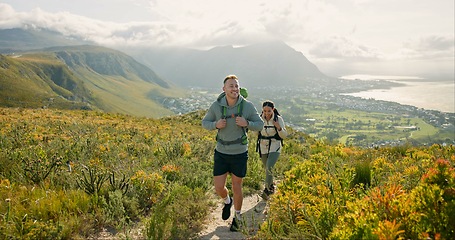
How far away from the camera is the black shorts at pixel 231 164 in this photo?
489cm

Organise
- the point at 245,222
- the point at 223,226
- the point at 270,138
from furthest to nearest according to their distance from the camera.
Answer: the point at 270,138
the point at 223,226
the point at 245,222

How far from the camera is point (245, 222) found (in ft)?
14.5

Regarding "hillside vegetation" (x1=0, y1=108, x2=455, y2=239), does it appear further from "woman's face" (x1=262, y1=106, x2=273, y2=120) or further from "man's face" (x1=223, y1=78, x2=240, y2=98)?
"man's face" (x1=223, y1=78, x2=240, y2=98)

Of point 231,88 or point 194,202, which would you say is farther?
point 194,202

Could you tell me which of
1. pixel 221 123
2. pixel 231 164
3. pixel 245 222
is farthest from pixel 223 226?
pixel 221 123

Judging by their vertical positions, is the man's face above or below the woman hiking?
above

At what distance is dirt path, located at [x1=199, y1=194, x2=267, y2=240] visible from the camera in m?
4.71

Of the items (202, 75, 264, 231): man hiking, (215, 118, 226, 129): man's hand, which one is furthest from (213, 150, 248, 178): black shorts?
(215, 118, 226, 129): man's hand

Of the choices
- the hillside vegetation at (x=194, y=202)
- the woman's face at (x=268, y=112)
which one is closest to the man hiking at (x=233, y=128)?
the hillside vegetation at (x=194, y=202)

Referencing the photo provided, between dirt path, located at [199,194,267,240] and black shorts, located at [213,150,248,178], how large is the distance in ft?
2.36

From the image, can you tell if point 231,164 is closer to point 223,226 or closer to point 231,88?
point 223,226

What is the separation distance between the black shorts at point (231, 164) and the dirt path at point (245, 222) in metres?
0.72

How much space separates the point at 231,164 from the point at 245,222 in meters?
0.97

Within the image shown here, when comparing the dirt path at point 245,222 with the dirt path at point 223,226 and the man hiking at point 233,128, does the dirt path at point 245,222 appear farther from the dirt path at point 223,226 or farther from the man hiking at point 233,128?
the man hiking at point 233,128
